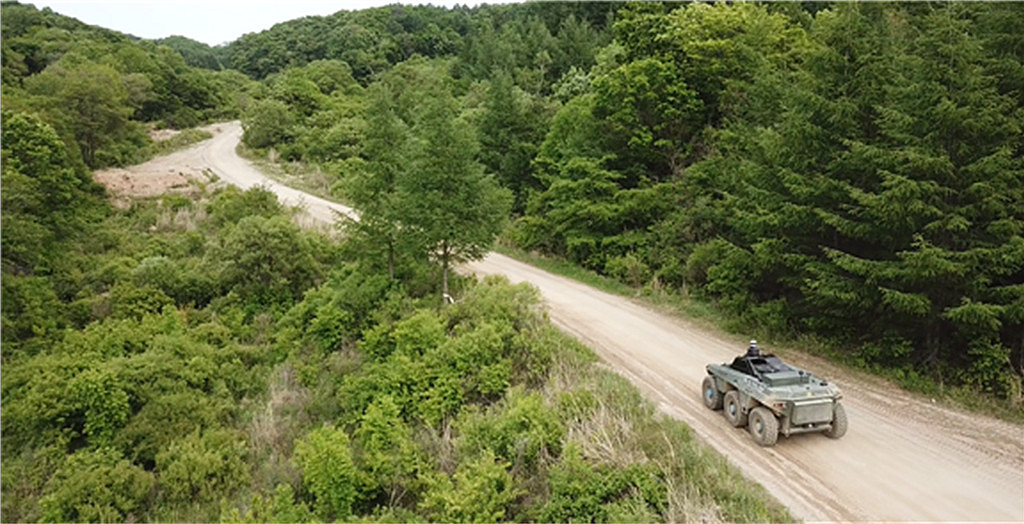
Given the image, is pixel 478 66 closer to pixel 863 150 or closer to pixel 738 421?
pixel 863 150

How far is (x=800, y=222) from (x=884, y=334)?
3.18m

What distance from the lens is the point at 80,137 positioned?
33781 mm

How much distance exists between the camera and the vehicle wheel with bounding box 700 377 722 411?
11.5 meters

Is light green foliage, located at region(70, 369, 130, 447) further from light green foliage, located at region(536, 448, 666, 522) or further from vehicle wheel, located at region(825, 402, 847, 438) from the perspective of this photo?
vehicle wheel, located at region(825, 402, 847, 438)

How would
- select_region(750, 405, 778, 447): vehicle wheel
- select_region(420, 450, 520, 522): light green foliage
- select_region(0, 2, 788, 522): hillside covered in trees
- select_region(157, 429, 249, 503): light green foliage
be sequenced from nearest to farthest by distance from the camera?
1. select_region(420, 450, 520, 522): light green foliage
2. select_region(0, 2, 788, 522): hillside covered in trees
3. select_region(750, 405, 778, 447): vehicle wheel
4. select_region(157, 429, 249, 503): light green foliage

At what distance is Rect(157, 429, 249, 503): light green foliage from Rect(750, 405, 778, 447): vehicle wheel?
10.1 meters

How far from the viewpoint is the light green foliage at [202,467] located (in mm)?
12125

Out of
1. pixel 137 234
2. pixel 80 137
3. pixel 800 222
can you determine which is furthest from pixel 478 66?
pixel 800 222

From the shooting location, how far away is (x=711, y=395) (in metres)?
11.6

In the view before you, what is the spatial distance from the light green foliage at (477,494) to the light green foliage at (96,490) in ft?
20.3

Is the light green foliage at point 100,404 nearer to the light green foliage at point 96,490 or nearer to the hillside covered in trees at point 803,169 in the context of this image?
the light green foliage at point 96,490

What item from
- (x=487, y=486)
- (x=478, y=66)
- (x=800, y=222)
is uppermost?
(x=478, y=66)

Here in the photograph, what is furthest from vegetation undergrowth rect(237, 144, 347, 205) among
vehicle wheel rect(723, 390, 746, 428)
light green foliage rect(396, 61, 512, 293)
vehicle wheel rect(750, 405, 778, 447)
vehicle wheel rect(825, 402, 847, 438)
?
vehicle wheel rect(825, 402, 847, 438)

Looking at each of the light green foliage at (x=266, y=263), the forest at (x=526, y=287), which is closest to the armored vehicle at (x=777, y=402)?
the forest at (x=526, y=287)
